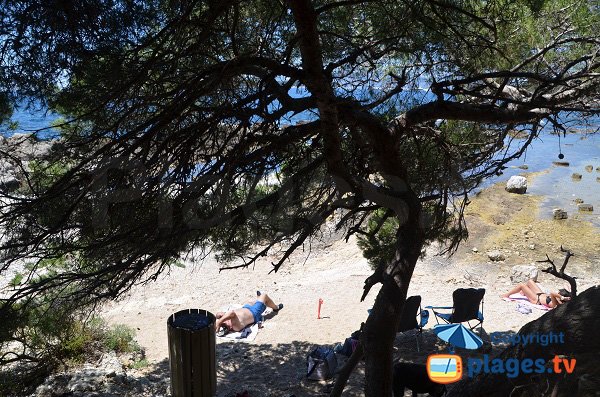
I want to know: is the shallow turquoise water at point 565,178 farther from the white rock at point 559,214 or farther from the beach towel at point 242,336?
the beach towel at point 242,336

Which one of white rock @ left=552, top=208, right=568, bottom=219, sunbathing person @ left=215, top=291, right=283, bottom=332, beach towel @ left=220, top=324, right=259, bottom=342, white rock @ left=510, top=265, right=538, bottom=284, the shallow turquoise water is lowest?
beach towel @ left=220, top=324, right=259, bottom=342

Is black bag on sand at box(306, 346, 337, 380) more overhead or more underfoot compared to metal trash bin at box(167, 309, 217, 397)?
more underfoot

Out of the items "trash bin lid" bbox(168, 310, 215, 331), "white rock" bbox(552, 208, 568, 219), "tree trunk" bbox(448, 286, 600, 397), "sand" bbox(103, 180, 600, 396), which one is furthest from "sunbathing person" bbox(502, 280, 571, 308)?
"trash bin lid" bbox(168, 310, 215, 331)

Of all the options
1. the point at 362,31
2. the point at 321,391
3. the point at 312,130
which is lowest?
the point at 321,391

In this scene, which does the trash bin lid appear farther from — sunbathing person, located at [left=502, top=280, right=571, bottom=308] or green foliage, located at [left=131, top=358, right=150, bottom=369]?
sunbathing person, located at [left=502, top=280, right=571, bottom=308]

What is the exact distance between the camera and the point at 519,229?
11922 mm

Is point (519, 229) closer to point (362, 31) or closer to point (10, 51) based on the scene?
point (362, 31)

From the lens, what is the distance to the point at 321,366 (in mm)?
5559

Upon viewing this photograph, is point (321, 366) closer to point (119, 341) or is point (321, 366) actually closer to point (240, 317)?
point (240, 317)

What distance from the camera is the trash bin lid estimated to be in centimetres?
261

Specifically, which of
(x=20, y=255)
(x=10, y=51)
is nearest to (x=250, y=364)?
(x=20, y=255)

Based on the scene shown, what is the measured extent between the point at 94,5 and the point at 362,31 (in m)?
1.93

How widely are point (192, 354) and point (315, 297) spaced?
6387mm

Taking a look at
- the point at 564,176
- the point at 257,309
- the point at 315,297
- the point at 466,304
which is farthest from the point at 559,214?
the point at 257,309
